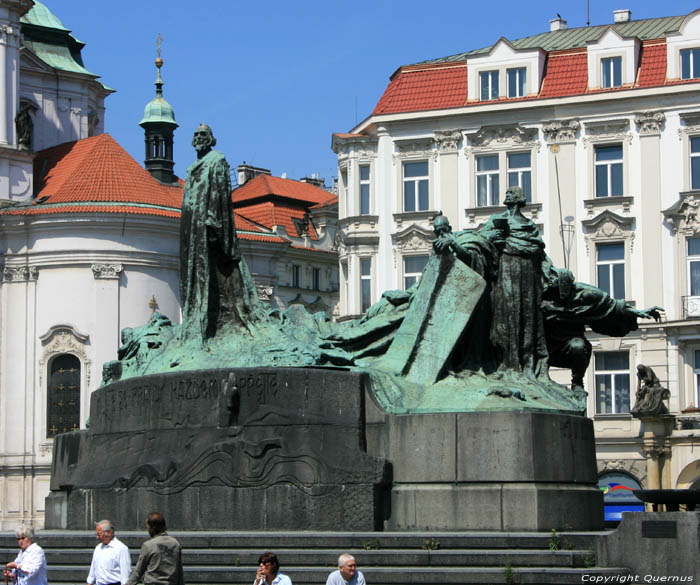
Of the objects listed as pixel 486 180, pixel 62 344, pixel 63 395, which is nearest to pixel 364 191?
pixel 486 180

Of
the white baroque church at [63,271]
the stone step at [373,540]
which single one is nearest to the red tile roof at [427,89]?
the white baroque church at [63,271]

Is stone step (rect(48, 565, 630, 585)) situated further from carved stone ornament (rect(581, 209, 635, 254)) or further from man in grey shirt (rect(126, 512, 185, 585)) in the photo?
carved stone ornament (rect(581, 209, 635, 254))

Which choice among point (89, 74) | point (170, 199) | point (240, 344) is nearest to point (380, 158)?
point (170, 199)

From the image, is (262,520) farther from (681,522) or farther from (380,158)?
(380,158)

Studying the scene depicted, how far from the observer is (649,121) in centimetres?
4247

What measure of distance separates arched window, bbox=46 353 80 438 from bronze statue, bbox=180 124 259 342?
114ft

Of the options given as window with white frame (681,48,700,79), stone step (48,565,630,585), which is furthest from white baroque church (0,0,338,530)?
stone step (48,565,630,585)

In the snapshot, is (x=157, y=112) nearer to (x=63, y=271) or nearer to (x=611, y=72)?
(x=63, y=271)

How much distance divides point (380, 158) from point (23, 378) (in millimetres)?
15734

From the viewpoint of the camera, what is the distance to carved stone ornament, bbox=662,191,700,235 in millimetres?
41594

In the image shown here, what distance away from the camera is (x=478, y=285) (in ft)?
59.2

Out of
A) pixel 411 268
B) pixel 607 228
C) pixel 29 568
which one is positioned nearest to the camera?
pixel 29 568

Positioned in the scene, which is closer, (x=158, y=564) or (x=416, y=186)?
(x=158, y=564)

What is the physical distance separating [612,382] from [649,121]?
6793 mm
